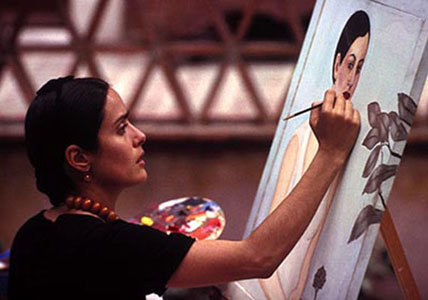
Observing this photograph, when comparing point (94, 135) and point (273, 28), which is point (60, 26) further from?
point (94, 135)

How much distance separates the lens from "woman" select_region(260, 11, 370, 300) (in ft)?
4.83

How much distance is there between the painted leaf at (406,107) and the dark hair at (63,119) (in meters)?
A: 0.43

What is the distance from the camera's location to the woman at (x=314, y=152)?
4.83 feet

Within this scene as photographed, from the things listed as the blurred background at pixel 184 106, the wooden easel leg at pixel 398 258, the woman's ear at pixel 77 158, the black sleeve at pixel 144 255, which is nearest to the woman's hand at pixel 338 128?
the wooden easel leg at pixel 398 258

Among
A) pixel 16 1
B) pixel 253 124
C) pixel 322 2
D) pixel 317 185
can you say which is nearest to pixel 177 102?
pixel 253 124

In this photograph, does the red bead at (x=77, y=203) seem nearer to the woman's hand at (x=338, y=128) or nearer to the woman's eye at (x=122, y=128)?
the woman's eye at (x=122, y=128)

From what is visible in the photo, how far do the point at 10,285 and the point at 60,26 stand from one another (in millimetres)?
3510

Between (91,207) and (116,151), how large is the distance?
90 millimetres

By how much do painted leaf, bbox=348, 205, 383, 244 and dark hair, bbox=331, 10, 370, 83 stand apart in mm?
272

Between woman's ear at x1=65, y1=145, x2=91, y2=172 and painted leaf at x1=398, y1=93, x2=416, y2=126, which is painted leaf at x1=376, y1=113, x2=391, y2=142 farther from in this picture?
woman's ear at x1=65, y1=145, x2=91, y2=172

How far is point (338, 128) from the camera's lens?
1410 mm

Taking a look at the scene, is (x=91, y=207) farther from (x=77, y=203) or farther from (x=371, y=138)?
(x=371, y=138)

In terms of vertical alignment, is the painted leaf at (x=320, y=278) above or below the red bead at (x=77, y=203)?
below

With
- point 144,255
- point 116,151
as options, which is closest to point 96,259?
point 144,255
